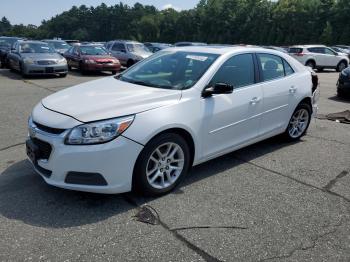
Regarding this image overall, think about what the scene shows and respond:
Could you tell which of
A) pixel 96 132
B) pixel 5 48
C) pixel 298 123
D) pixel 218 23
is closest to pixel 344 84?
pixel 298 123

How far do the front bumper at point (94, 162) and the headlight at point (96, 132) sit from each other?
43 millimetres

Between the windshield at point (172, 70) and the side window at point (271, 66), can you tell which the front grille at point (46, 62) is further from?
the side window at point (271, 66)

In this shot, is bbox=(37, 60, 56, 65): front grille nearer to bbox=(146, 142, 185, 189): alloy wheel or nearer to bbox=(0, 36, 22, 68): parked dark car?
bbox=(0, 36, 22, 68): parked dark car

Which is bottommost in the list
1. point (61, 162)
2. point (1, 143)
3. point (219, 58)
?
point (1, 143)

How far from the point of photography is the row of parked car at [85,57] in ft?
50.1

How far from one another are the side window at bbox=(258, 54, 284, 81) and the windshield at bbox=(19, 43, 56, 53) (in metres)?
12.5

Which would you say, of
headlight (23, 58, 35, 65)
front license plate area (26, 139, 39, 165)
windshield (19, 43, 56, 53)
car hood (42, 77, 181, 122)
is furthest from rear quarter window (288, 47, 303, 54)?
front license plate area (26, 139, 39, 165)

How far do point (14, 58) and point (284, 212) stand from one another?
49.8 feet

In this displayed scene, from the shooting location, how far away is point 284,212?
395 centimetres

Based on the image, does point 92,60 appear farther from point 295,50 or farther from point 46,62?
point 295,50

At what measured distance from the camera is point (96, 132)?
372cm

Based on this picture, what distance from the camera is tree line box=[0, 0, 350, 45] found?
5954 cm

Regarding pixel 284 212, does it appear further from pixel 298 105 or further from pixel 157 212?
pixel 298 105

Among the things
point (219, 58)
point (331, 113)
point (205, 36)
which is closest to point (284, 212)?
point (219, 58)
